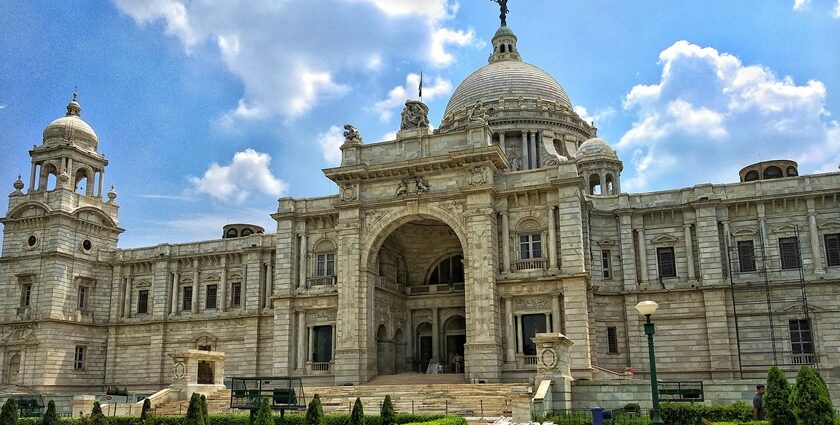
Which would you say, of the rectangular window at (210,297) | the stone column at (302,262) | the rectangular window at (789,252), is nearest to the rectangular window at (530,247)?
the stone column at (302,262)

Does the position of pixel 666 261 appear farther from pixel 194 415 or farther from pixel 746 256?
pixel 194 415

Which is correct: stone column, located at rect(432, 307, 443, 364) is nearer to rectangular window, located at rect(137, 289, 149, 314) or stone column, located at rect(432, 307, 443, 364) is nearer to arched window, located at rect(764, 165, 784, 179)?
arched window, located at rect(764, 165, 784, 179)

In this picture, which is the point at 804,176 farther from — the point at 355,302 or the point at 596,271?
the point at 355,302

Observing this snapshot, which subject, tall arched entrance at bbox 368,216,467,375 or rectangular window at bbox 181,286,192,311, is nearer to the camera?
tall arched entrance at bbox 368,216,467,375

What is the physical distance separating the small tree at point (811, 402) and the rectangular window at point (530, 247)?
22.3 meters

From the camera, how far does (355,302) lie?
1625 inches

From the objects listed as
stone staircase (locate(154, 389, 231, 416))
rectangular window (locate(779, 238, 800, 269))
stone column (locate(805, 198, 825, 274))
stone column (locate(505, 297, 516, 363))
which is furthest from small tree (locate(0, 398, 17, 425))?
stone column (locate(805, 198, 825, 274))

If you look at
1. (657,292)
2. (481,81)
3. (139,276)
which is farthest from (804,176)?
(139,276)

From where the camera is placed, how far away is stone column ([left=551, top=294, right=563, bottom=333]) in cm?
3809

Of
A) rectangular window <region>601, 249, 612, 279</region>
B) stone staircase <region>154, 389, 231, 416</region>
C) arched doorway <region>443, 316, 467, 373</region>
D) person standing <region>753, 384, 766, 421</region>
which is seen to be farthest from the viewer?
rectangular window <region>601, 249, 612, 279</region>

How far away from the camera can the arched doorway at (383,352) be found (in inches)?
1701

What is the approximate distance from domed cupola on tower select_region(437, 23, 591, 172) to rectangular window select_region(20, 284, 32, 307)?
32.7 metres

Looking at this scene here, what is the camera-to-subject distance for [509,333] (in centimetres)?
3903

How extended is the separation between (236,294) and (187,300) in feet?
14.2
